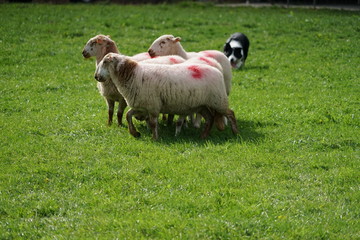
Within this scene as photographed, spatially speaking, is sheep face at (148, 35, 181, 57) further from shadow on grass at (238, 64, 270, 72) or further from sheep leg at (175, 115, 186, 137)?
shadow on grass at (238, 64, 270, 72)

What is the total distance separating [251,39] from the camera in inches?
696

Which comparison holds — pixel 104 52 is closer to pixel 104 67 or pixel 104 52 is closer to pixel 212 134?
pixel 104 67

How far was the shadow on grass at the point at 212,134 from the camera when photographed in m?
8.55

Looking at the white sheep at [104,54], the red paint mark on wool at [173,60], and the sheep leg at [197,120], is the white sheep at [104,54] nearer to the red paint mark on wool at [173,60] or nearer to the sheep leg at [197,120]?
the red paint mark on wool at [173,60]

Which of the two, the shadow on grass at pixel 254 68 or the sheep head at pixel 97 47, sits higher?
the sheep head at pixel 97 47

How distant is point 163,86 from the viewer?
331 inches

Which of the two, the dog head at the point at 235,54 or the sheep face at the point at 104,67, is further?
the dog head at the point at 235,54

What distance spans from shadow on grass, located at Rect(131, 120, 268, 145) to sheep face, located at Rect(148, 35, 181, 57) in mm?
1262

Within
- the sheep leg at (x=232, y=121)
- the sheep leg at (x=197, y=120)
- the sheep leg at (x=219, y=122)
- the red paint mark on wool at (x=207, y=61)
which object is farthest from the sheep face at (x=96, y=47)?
the sheep leg at (x=232, y=121)

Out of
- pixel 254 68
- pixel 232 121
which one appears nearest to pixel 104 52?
pixel 232 121

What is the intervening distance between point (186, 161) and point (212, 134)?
1542 millimetres

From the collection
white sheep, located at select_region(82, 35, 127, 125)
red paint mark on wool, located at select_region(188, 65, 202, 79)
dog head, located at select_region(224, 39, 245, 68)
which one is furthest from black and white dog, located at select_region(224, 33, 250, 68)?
red paint mark on wool, located at select_region(188, 65, 202, 79)

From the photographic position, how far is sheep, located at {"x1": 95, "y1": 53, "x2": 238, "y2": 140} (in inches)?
331

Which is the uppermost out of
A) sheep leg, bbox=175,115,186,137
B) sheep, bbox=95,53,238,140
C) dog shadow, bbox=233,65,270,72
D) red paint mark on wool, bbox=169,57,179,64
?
red paint mark on wool, bbox=169,57,179,64
